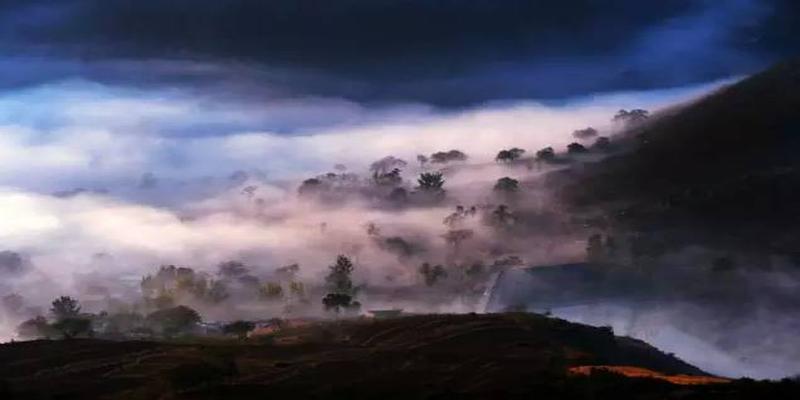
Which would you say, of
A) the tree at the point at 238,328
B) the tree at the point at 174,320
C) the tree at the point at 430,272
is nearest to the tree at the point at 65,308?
the tree at the point at 174,320

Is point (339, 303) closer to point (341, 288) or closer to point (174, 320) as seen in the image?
point (341, 288)

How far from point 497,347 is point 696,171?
8.44m

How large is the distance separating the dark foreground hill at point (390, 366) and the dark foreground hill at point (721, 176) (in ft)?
13.9

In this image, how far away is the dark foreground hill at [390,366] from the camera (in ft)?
38.2

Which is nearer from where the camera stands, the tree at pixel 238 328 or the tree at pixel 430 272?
the tree at pixel 238 328

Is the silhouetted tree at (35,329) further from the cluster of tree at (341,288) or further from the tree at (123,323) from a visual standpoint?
the cluster of tree at (341,288)

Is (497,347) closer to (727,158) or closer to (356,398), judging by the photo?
(356,398)

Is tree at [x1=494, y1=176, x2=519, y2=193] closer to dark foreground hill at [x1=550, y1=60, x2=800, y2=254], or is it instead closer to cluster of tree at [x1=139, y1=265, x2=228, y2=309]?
dark foreground hill at [x1=550, y1=60, x2=800, y2=254]

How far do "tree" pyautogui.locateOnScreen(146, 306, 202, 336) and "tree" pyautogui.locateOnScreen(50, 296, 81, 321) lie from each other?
60.9 inches

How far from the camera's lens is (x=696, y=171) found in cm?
2030

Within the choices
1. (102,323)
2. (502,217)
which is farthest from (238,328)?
(502,217)

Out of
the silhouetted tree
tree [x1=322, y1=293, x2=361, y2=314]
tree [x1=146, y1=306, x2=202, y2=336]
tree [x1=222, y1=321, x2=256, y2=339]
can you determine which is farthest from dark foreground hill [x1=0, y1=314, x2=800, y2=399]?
the silhouetted tree

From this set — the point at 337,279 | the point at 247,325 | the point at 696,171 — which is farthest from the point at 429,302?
the point at 696,171

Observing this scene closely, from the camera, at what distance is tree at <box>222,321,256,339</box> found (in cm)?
1947
